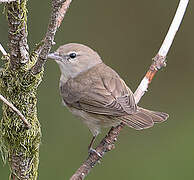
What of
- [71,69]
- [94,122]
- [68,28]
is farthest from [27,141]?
[68,28]

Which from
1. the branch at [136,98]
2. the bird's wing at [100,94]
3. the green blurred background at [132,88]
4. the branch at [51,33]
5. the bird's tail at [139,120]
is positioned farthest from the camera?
the green blurred background at [132,88]

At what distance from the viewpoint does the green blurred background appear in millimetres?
5832

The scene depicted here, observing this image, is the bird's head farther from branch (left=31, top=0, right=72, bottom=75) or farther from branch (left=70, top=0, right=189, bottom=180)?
branch (left=31, top=0, right=72, bottom=75)

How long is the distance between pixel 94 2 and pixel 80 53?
233 cm

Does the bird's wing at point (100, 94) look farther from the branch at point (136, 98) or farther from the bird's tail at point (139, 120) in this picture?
the branch at point (136, 98)

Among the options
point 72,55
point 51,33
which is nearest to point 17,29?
point 51,33

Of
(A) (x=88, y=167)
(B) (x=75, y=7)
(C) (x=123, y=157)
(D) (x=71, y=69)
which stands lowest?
(C) (x=123, y=157)

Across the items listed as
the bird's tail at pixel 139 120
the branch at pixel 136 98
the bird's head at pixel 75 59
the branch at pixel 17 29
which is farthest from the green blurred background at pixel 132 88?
the branch at pixel 17 29

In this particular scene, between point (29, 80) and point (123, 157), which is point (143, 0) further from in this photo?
point (29, 80)

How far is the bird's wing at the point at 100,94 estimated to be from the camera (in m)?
3.97

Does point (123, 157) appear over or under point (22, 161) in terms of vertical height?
under

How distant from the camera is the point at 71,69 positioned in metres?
4.50

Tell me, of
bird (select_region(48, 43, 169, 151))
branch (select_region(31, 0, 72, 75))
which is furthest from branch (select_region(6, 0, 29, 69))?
bird (select_region(48, 43, 169, 151))

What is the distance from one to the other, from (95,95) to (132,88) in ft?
8.23
